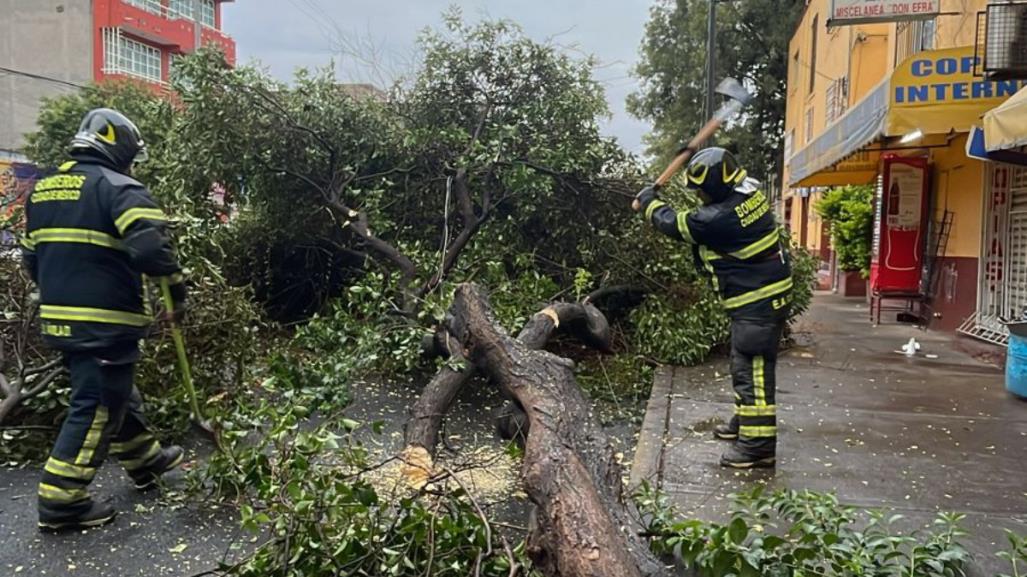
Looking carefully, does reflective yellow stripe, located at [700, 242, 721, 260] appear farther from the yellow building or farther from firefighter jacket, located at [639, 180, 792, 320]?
the yellow building

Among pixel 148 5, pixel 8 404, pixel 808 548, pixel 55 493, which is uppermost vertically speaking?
pixel 148 5

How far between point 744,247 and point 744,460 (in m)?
1.16

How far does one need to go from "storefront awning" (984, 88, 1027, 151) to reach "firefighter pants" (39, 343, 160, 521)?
5622 millimetres

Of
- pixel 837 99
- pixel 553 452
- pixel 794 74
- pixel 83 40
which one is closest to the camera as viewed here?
pixel 553 452

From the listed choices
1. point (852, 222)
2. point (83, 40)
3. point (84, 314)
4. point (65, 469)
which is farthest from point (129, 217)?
point (83, 40)

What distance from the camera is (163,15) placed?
115 ft

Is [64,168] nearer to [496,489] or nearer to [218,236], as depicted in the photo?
[496,489]

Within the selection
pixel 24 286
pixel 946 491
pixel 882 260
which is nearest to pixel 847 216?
pixel 882 260

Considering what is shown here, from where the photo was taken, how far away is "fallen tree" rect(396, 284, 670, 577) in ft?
8.20

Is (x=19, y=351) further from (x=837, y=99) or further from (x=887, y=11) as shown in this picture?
(x=837, y=99)

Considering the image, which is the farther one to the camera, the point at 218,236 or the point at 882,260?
the point at 882,260

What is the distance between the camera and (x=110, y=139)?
3.71m

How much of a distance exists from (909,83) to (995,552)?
5.22 meters

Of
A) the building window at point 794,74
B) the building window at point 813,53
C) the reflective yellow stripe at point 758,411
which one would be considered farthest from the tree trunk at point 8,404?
the building window at point 794,74
